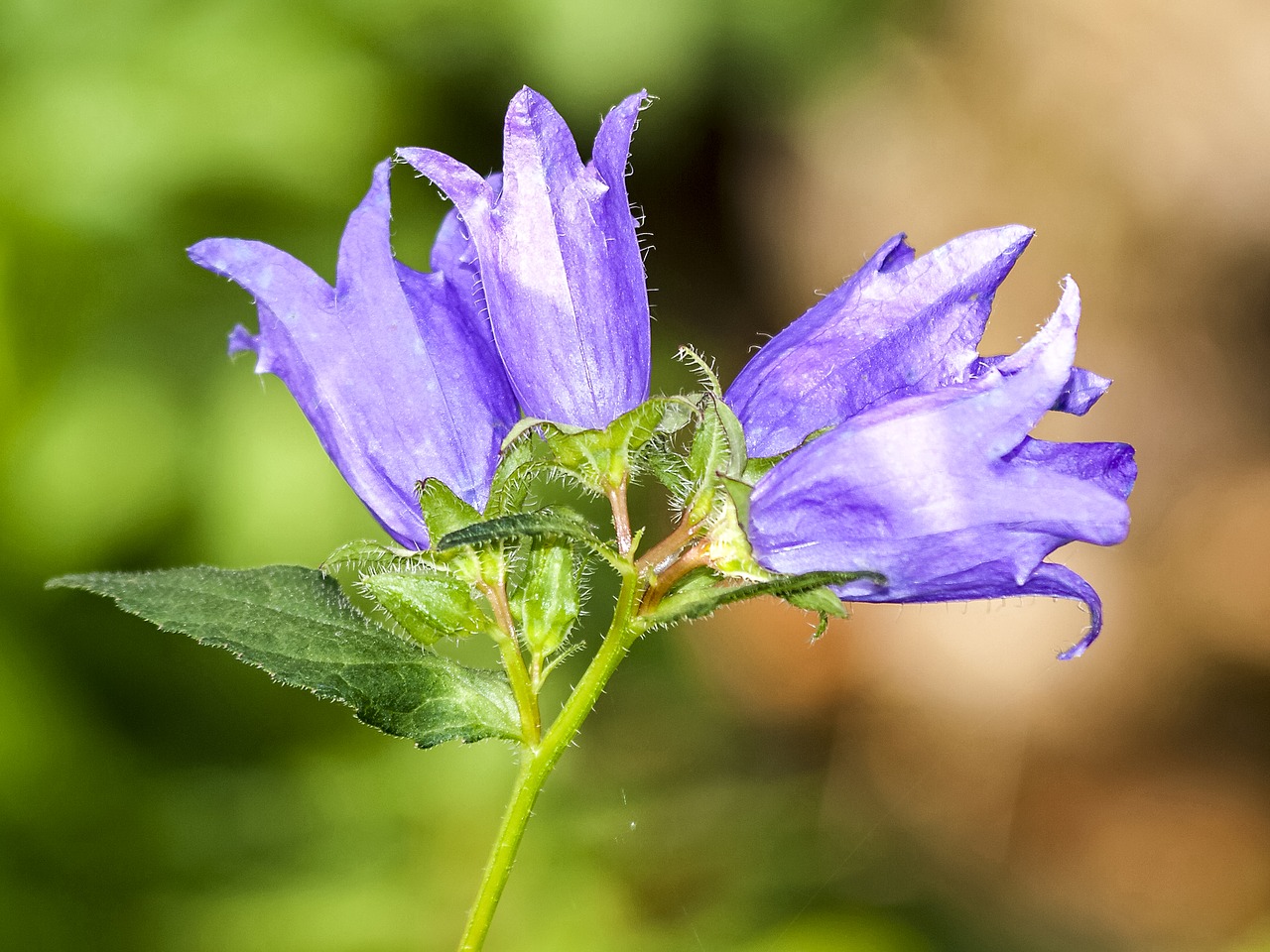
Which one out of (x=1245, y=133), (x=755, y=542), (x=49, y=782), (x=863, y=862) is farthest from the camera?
(x=1245, y=133)

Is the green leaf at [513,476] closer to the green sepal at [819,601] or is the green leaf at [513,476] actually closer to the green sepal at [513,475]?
the green sepal at [513,475]

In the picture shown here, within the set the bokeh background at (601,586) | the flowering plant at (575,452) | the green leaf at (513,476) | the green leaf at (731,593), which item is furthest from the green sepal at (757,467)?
the bokeh background at (601,586)

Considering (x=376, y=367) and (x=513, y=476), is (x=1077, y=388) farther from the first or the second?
(x=376, y=367)

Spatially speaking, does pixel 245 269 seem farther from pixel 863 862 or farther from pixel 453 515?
pixel 863 862

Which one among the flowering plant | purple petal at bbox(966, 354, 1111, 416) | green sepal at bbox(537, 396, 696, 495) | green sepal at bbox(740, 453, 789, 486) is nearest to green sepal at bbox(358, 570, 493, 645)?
the flowering plant

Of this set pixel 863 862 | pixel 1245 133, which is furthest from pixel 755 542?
pixel 1245 133
